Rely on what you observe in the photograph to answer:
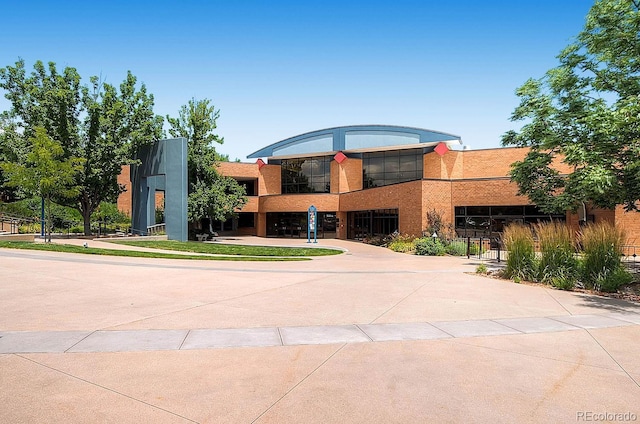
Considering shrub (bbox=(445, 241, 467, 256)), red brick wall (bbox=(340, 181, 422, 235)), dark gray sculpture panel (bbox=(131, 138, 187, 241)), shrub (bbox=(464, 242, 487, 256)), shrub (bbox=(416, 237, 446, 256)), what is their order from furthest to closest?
1. dark gray sculpture panel (bbox=(131, 138, 187, 241))
2. red brick wall (bbox=(340, 181, 422, 235))
3. shrub (bbox=(464, 242, 487, 256))
4. shrub (bbox=(445, 241, 467, 256))
5. shrub (bbox=(416, 237, 446, 256))

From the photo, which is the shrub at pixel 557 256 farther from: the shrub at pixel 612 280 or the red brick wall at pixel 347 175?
the red brick wall at pixel 347 175

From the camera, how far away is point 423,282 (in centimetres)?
1176

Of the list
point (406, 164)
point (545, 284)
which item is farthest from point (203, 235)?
point (545, 284)

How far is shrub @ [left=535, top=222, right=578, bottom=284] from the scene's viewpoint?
1146 centimetres

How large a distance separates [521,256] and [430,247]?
9444 millimetres

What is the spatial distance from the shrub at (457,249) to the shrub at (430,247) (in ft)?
1.33

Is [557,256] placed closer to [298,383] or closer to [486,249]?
[298,383]

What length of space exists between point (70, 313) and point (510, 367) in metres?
7.63

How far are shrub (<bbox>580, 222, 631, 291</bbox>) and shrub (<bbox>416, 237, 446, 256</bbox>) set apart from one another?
10508 millimetres

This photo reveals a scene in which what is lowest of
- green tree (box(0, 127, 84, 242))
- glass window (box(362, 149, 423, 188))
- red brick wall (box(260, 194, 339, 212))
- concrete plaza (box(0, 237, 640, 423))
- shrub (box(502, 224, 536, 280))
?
concrete plaza (box(0, 237, 640, 423))

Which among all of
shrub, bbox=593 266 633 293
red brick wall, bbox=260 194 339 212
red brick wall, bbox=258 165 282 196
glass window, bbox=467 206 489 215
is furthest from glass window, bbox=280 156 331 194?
shrub, bbox=593 266 633 293

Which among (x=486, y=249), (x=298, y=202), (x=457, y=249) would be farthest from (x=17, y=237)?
(x=486, y=249)

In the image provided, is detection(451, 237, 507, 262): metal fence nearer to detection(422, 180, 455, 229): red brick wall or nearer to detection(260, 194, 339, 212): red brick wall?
detection(422, 180, 455, 229): red brick wall

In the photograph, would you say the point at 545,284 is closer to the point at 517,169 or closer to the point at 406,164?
the point at 517,169
